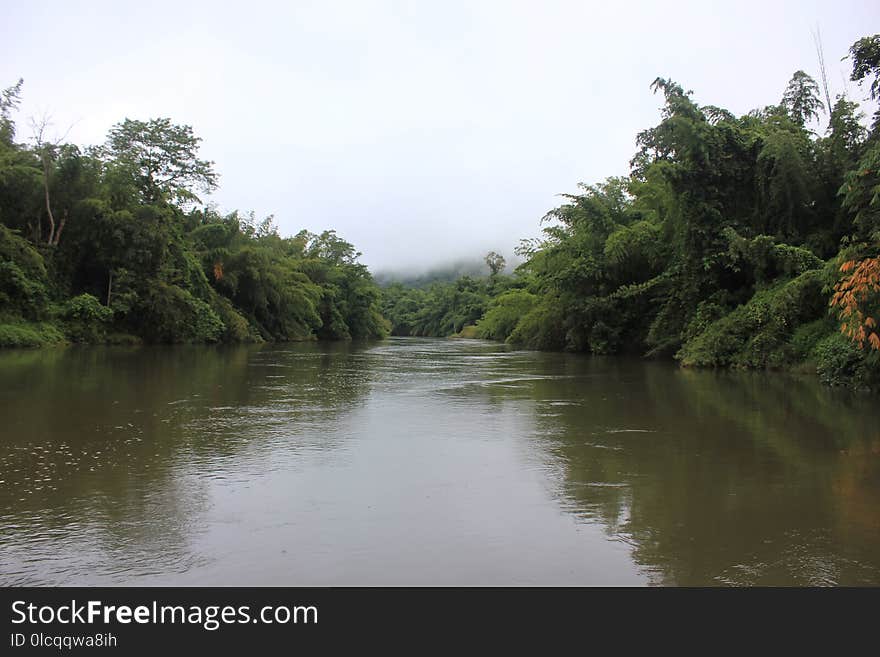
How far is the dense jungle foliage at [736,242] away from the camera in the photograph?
12.5 m

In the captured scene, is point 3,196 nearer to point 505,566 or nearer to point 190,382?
point 190,382

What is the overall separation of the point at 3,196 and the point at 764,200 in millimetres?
28119

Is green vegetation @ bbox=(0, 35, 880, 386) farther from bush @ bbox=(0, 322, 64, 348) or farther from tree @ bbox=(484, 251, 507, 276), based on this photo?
tree @ bbox=(484, 251, 507, 276)

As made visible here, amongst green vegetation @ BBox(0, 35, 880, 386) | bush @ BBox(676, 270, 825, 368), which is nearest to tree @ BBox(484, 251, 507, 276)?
green vegetation @ BBox(0, 35, 880, 386)

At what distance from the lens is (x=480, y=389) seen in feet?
38.7

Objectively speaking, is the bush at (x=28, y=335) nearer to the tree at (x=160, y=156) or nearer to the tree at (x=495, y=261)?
the tree at (x=160, y=156)

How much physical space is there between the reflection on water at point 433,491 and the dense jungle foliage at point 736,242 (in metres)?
3.99

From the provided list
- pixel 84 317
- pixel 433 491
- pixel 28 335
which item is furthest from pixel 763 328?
pixel 84 317

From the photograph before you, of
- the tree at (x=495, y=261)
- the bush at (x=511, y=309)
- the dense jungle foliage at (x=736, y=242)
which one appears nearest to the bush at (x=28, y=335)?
the dense jungle foliage at (x=736, y=242)

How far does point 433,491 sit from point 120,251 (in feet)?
94.0

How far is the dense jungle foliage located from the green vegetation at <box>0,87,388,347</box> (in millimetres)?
17901
